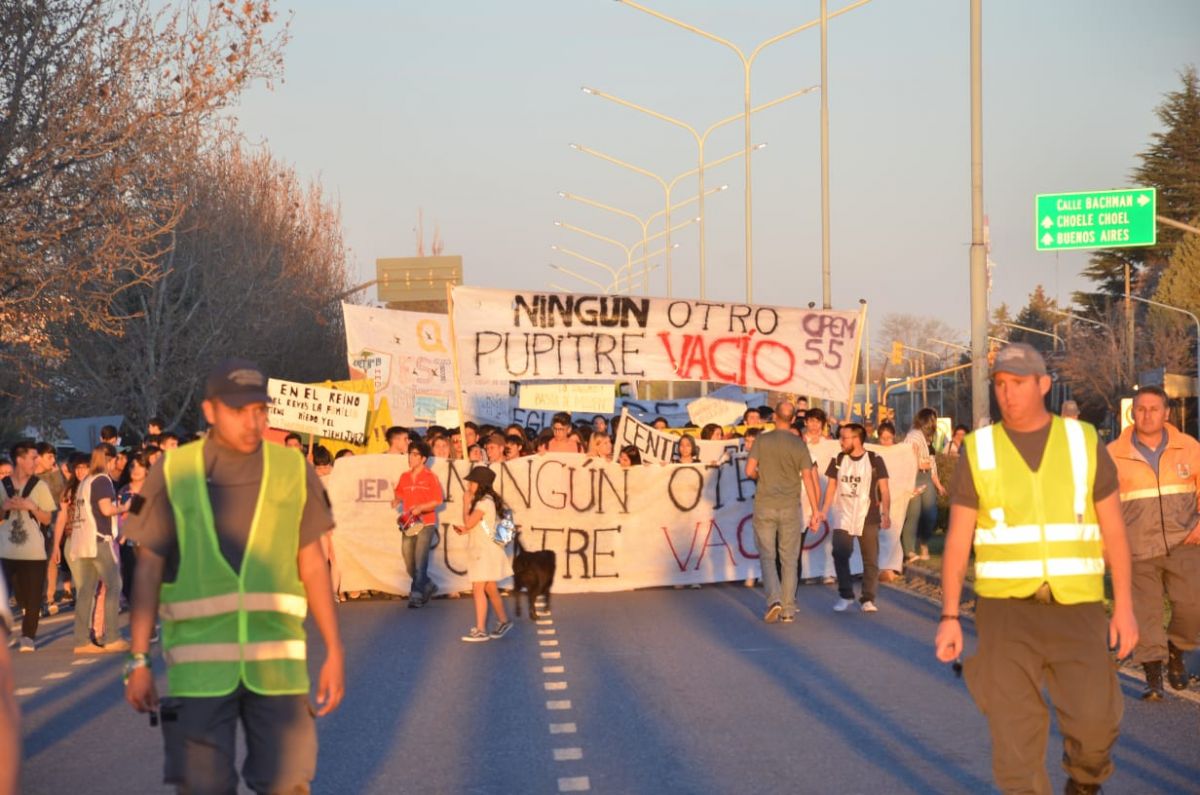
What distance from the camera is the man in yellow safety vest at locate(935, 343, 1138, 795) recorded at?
6.39 m

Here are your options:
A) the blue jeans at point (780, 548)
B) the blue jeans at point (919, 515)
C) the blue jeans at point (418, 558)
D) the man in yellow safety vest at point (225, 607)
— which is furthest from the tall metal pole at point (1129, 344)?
the man in yellow safety vest at point (225, 607)

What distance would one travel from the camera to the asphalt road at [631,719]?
28.1 ft

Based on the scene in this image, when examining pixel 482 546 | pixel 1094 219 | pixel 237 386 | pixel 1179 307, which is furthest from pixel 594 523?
pixel 1179 307

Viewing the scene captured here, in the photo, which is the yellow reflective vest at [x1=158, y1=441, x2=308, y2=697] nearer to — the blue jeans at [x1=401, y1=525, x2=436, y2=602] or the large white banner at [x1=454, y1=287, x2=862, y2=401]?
the blue jeans at [x1=401, y1=525, x2=436, y2=602]

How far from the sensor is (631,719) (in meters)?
10.3

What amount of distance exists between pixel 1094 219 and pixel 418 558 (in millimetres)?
21527

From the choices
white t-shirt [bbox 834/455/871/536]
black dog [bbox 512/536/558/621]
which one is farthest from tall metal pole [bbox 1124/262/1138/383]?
black dog [bbox 512/536/558/621]

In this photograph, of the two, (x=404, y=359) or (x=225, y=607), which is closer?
(x=225, y=607)

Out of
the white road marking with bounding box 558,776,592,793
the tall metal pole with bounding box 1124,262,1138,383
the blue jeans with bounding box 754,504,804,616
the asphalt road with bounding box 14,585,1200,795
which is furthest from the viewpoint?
the tall metal pole with bounding box 1124,262,1138,383

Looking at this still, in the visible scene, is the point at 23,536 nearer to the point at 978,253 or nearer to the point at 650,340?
the point at 650,340

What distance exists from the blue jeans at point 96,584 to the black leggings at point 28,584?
1.53 ft

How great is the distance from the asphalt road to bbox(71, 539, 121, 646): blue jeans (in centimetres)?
34

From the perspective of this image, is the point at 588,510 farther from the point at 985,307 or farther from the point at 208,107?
the point at 208,107

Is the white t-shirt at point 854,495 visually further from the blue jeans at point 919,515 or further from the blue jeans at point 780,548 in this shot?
the blue jeans at point 919,515
